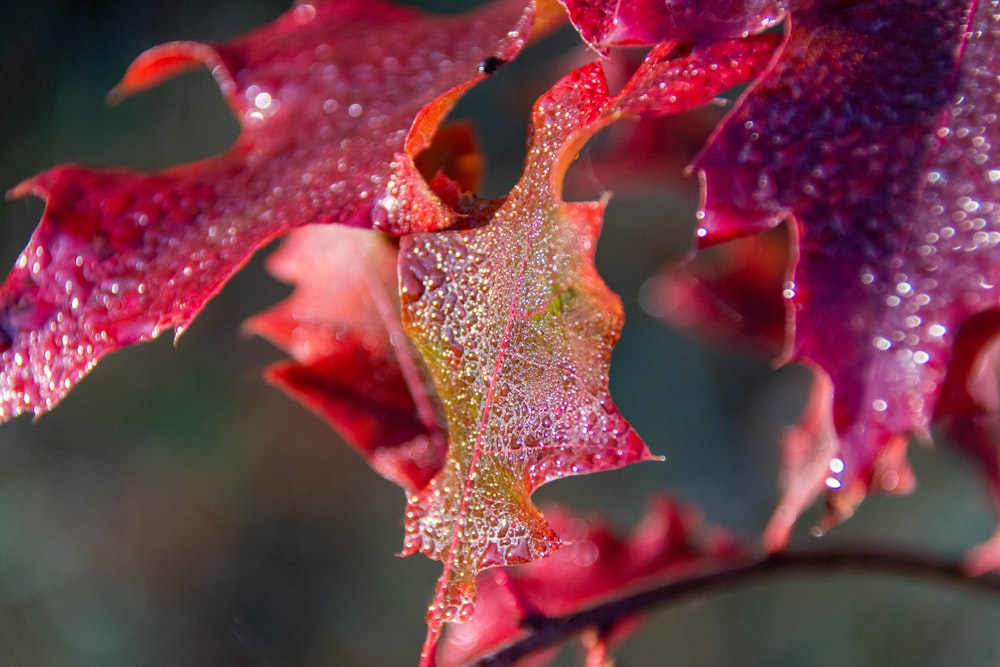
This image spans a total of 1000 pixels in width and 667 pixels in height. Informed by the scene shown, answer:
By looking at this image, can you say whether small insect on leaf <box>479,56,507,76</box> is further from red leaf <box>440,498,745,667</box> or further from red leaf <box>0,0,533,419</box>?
red leaf <box>440,498,745,667</box>

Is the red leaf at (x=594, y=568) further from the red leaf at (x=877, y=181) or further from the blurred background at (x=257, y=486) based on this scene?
the blurred background at (x=257, y=486)

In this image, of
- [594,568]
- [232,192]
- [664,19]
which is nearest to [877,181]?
[664,19]

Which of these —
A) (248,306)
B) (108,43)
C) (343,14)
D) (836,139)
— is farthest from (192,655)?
(836,139)

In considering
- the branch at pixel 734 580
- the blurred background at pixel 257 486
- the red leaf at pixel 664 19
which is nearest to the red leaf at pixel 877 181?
the red leaf at pixel 664 19

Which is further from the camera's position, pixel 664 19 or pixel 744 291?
pixel 744 291

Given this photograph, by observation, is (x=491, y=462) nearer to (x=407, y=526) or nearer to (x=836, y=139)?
(x=407, y=526)

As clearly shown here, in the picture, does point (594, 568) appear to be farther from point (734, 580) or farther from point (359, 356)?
point (359, 356)
